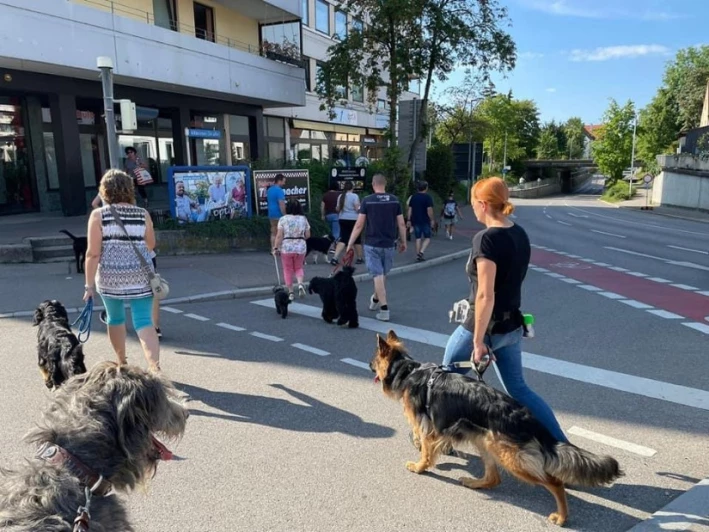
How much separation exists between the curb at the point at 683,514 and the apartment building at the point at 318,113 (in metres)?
21.6

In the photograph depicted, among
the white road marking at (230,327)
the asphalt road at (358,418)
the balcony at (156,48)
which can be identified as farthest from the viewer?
the balcony at (156,48)

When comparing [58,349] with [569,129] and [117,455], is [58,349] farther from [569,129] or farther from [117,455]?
[569,129]

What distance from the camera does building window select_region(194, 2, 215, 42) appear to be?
19219 mm

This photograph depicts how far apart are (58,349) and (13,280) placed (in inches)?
241

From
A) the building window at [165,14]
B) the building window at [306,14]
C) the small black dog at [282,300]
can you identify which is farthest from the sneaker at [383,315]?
the building window at [306,14]

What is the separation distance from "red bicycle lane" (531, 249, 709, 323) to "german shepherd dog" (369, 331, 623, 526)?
19.1 feet

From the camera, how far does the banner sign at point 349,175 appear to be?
16.0 metres

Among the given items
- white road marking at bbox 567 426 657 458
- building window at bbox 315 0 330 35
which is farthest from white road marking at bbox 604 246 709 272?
building window at bbox 315 0 330 35

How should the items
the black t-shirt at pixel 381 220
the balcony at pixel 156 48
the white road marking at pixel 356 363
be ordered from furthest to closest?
the balcony at pixel 156 48 → the black t-shirt at pixel 381 220 → the white road marking at pixel 356 363

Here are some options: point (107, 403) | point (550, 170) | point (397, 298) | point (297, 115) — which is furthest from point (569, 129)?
point (107, 403)

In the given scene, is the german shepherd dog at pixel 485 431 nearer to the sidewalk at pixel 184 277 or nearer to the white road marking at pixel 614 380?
the white road marking at pixel 614 380

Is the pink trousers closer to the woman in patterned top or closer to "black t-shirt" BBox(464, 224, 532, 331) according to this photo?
the woman in patterned top

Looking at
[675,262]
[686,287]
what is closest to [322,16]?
[675,262]

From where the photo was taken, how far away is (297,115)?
26750mm
